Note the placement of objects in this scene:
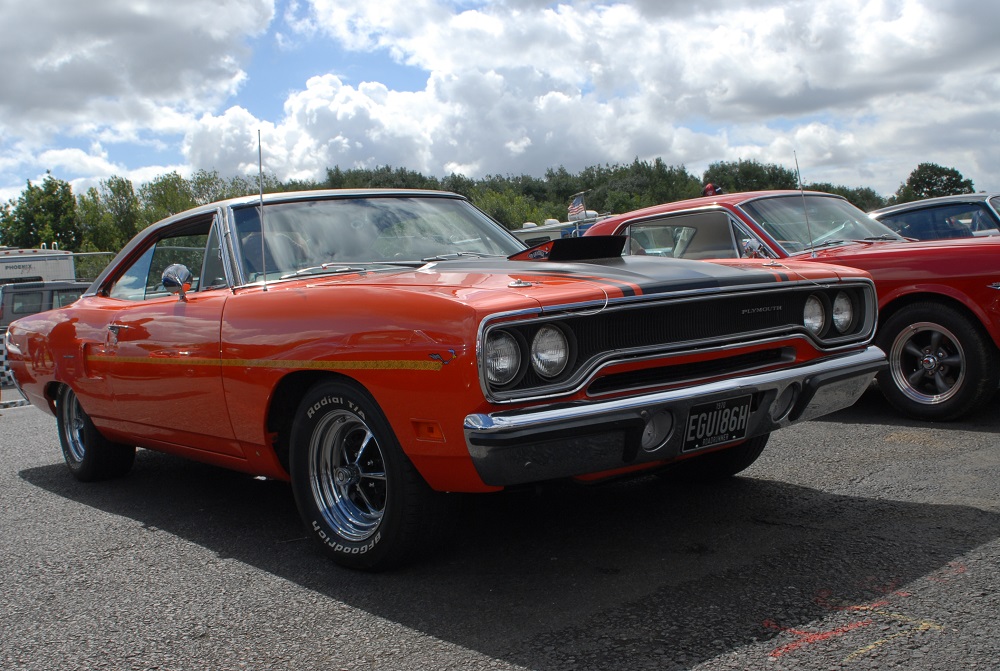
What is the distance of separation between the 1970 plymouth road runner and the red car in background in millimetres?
1896

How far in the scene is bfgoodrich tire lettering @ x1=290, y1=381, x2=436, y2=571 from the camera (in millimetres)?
3154

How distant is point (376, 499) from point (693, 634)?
1.36m

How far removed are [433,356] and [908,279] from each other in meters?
3.86

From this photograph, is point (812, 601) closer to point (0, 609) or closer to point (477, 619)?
point (477, 619)

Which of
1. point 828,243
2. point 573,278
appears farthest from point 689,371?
point 828,243

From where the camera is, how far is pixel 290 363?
136 inches

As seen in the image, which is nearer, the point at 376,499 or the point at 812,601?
the point at 812,601

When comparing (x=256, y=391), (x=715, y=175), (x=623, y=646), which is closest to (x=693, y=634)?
(x=623, y=646)

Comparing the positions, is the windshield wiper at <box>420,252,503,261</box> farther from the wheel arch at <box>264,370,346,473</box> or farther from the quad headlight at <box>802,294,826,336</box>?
the quad headlight at <box>802,294,826,336</box>

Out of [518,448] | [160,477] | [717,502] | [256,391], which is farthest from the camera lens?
[160,477]

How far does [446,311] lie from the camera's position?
2898 millimetres

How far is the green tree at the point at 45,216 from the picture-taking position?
65000 millimetres

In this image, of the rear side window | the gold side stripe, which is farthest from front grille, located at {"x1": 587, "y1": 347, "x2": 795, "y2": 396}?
the rear side window

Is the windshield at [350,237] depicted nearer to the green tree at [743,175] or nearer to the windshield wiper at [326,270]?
the windshield wiper at [326,270]
